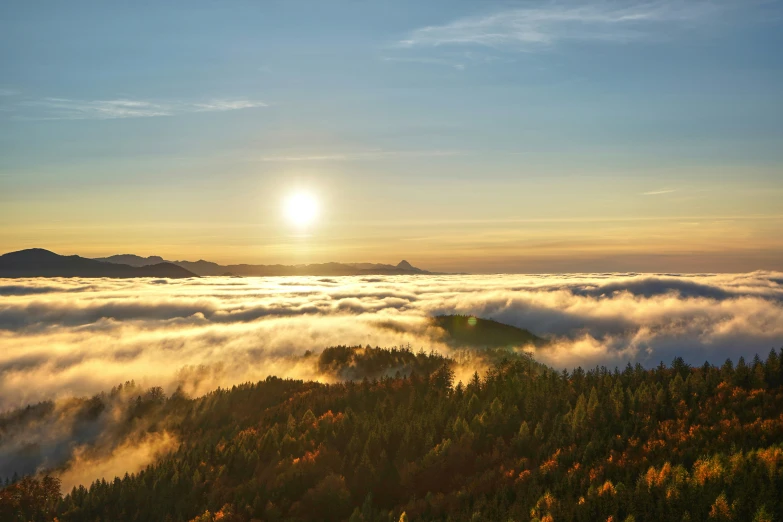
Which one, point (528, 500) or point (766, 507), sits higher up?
point (766, 507)

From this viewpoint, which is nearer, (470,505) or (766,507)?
(766,507)

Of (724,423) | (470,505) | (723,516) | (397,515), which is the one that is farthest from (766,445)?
(397,515)

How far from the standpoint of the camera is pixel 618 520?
480ft

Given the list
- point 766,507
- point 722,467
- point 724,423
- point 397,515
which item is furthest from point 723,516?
point 397,515

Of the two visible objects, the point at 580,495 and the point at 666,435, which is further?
the point at 666,435

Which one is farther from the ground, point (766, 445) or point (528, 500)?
point (766, 445)

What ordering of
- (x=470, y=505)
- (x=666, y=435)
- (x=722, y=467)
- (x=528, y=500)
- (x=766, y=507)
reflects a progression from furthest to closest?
1. (x=666, y=435)
2. (x=470, y=505)
3. (x=528, y=500)
4. (x=722, y=467)
5. (x=766, y=507)

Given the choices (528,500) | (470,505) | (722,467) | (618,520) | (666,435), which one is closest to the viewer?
(618,520)

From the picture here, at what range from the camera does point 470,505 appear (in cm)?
18525

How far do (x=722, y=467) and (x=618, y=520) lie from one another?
3602 cm

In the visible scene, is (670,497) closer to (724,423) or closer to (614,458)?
(614,458)

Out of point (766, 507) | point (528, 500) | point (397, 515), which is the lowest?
point (397, 515)

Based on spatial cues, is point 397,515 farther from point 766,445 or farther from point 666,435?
point 766,445

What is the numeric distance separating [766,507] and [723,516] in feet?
31.0
